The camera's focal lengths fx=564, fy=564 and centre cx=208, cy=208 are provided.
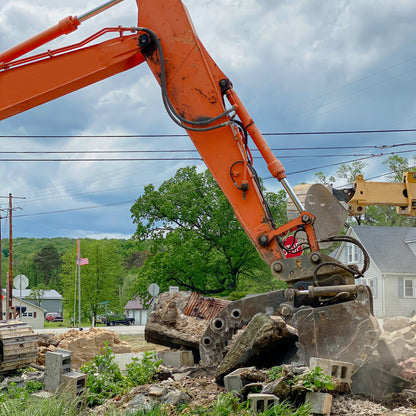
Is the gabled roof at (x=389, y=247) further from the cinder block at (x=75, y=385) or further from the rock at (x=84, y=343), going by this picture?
the cinder block at (x=75, y=385)

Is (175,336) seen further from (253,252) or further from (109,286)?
(109,286)

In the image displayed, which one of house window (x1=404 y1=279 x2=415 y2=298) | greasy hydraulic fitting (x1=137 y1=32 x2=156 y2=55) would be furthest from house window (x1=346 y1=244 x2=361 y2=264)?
greasy hydraulic fitting (x1=137 y1=32 x2=156 y2=55)

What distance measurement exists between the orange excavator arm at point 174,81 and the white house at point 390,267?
85.8ft

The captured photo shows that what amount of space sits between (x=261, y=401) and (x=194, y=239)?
95.6 ft

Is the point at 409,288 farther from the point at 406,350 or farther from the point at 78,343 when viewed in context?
the point at 406,350

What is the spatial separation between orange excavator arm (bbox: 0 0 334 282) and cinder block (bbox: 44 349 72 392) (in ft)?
9.14

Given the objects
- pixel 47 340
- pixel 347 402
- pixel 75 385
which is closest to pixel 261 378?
pixel 347 402

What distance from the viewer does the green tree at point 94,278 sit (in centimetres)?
5444

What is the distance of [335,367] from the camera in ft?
18.6

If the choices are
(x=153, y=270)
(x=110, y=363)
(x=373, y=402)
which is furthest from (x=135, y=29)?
(x=153, y=270)

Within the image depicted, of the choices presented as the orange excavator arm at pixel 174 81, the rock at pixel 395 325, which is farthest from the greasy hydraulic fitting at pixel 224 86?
the rock at pixel 395 325

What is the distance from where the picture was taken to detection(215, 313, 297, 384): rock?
249 inches

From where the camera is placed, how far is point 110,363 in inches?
306

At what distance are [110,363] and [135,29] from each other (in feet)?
14.8
